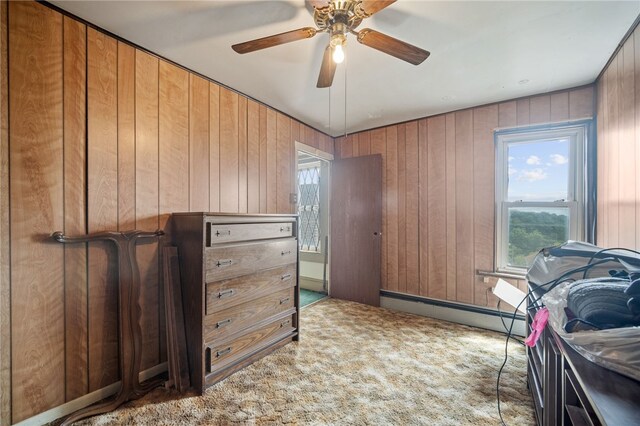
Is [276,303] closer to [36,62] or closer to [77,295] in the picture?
[77,295]

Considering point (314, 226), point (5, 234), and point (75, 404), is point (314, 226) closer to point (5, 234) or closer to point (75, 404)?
point (75, 404)

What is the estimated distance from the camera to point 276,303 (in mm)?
2258

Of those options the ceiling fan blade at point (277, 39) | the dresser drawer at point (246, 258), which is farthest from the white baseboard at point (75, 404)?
the ceiling fan blade at point (277, 39)

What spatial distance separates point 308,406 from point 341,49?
80.6 inches

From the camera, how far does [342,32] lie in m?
1.36

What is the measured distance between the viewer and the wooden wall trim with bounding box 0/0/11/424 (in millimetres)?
1325

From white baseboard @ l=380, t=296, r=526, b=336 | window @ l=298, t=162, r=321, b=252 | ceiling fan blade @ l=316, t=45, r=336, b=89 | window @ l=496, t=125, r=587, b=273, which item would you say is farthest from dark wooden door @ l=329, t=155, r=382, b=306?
ceiling fan blade @ l=316, t=45, r=336, b=89

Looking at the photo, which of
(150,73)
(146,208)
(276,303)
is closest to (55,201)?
(146,208)

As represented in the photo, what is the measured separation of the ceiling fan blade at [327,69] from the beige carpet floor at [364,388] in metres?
2.07

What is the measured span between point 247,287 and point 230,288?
154 millimetres

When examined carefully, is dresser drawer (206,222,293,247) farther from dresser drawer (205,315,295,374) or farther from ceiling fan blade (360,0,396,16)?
ceiling fan blade (360,0,396,16)

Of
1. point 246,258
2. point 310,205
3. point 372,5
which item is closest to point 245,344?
point 246,258

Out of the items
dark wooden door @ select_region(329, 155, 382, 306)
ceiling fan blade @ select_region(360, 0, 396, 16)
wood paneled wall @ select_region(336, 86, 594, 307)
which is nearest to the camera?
ceiling fan blade @ select_region(360, 0, 396, 16)

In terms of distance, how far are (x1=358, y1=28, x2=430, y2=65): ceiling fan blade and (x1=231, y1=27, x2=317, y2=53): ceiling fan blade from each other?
27cm
